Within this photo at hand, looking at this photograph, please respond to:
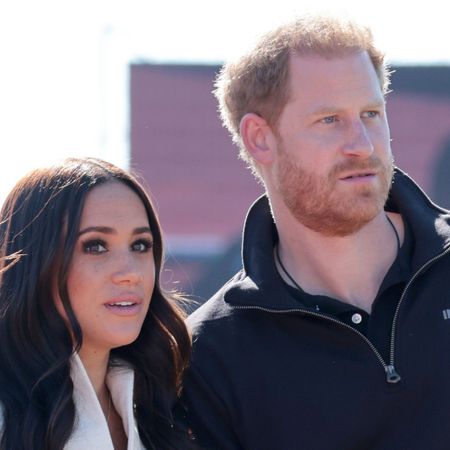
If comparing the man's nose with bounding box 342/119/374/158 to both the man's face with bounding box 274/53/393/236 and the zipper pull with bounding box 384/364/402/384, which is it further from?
the zipper pull with bounding box 384/364/402/384

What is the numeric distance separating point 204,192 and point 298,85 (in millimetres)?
13580

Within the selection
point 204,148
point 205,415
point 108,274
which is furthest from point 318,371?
point 204,148

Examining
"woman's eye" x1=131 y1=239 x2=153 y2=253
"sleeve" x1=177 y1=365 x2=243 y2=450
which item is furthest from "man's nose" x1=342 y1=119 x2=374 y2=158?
"sleeve" x1=177 y1=365 x2=243 y2=450

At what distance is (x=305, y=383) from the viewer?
11.8 ft

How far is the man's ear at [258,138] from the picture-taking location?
403 cm

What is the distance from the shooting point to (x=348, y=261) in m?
3.83

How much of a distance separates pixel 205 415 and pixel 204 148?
14.0 meters

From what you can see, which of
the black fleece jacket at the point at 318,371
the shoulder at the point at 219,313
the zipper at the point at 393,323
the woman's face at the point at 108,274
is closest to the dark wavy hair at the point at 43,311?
the woman's face at the point at 108,274

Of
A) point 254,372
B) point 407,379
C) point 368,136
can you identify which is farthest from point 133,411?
point 368,136

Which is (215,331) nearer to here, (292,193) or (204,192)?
(292,193)

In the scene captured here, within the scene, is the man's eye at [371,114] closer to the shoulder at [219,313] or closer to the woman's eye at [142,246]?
the shoulder at [219,313]

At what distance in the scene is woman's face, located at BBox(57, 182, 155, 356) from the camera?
3.36 metres

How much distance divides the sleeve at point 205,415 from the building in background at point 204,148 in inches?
512

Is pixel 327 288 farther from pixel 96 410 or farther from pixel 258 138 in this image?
pixel 96 410
